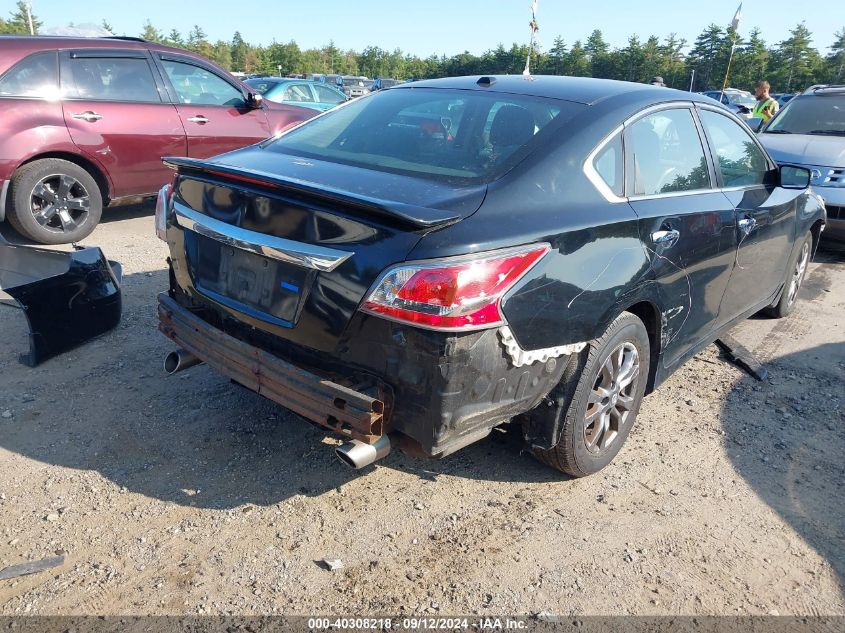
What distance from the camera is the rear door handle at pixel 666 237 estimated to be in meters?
3.02

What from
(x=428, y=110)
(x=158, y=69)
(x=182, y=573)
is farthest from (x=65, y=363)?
(x=158, y=69)

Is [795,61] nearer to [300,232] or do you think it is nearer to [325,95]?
[325,95]

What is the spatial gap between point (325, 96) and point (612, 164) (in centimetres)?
1271

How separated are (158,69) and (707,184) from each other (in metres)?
5.95

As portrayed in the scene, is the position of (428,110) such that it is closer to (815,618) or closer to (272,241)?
(272,241)

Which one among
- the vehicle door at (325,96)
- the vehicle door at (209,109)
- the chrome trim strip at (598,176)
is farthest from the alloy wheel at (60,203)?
the vehicle door at (325,96)

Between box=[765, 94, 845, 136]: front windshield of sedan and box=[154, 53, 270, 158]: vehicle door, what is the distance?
21.7ft

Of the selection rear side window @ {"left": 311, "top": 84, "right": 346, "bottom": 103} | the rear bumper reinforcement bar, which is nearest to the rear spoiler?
the rear bumper reinforcement bar

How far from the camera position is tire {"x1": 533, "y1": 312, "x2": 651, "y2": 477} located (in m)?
2.81

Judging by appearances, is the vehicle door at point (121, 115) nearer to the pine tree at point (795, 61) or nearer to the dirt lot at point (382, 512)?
the dirt lot at point (382, 512)

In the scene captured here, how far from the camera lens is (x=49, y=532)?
2604 millimetres

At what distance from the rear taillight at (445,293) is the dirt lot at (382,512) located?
1000 millimetres

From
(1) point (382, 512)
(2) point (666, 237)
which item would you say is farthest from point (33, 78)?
(2) point (666, 237)

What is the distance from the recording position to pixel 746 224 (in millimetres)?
3844
